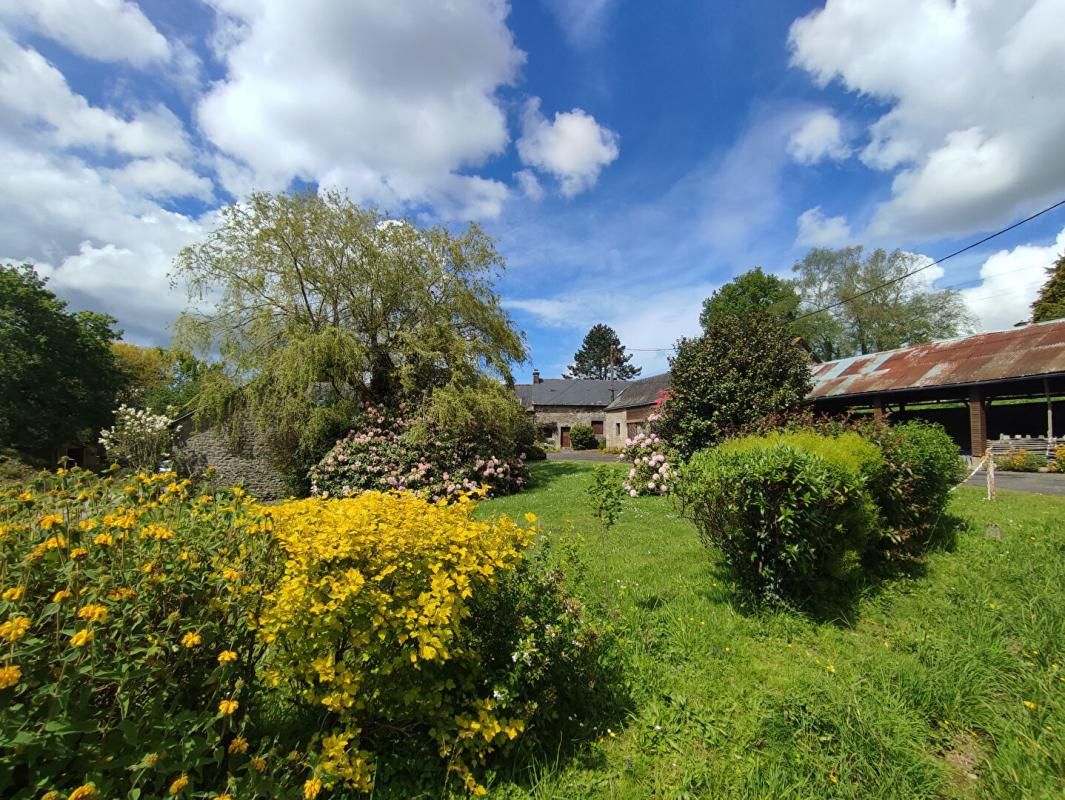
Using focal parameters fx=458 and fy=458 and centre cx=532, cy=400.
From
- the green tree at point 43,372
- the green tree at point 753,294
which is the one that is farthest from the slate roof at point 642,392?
the green tree at point 43,372

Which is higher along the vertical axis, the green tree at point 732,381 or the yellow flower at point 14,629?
the green tree at point 732,381

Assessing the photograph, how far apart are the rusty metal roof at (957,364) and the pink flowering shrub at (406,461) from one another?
37.4 feet

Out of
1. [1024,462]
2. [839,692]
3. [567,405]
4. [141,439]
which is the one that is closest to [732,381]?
[839,692]

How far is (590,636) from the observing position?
8.70 feet

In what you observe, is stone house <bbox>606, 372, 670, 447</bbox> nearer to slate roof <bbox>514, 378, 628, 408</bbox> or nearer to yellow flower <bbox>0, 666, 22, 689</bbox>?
slate roof <bbox>514, 378, 628, 408</bbox>

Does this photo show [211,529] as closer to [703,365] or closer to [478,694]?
[478,694]

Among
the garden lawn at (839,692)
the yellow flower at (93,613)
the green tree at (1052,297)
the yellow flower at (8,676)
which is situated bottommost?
the garden lawn at (839,692)

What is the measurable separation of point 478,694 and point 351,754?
61cm

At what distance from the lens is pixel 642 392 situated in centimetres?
3112

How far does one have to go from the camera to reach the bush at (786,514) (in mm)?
3486

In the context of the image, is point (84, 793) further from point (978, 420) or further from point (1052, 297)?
point (1052, 297)

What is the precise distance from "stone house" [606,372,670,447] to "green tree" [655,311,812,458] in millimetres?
18399

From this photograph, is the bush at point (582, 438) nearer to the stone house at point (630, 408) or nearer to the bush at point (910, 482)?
the stone house at point (630, 408)

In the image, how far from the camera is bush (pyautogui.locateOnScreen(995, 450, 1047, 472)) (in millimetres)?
12703
